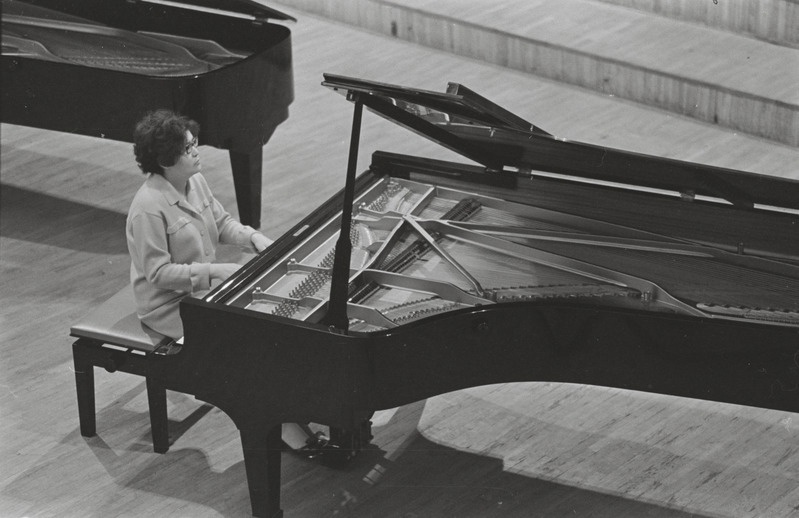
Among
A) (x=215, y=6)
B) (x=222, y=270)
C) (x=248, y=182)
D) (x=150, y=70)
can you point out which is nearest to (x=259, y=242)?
(x=222, y=270)

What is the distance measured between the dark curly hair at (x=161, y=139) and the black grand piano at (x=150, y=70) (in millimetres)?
967

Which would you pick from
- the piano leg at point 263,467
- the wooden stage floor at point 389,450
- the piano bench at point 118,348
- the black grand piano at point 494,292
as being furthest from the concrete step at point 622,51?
the piano leg at point 263,467

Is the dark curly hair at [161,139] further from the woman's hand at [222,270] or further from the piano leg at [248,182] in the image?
the piano leg at [248,182]

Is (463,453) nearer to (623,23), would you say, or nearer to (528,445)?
(528,445)

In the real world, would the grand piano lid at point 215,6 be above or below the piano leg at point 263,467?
above

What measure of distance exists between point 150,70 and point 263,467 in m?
2.17

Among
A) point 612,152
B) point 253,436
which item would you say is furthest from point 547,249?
point 253,436

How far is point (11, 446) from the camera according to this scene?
404cm

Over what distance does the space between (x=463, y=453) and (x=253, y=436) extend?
2.44ft

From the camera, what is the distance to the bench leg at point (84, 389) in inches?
152

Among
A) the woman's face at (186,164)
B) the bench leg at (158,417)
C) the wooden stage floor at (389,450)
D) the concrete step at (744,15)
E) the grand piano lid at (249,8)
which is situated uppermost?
the grand piano lid at (249,8)

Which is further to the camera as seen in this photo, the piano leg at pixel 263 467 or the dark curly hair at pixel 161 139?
the dark curly hair at pixel 161 139

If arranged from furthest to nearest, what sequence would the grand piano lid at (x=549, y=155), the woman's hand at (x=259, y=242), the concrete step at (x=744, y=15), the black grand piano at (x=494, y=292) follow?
the concrete step at (x=744, y=15) → the woman's hand at (x=259, y=242) → the grand piano lid at (x=549, y=155) → the black grand piano at (x=494, y=292)

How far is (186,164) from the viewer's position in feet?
12.4
